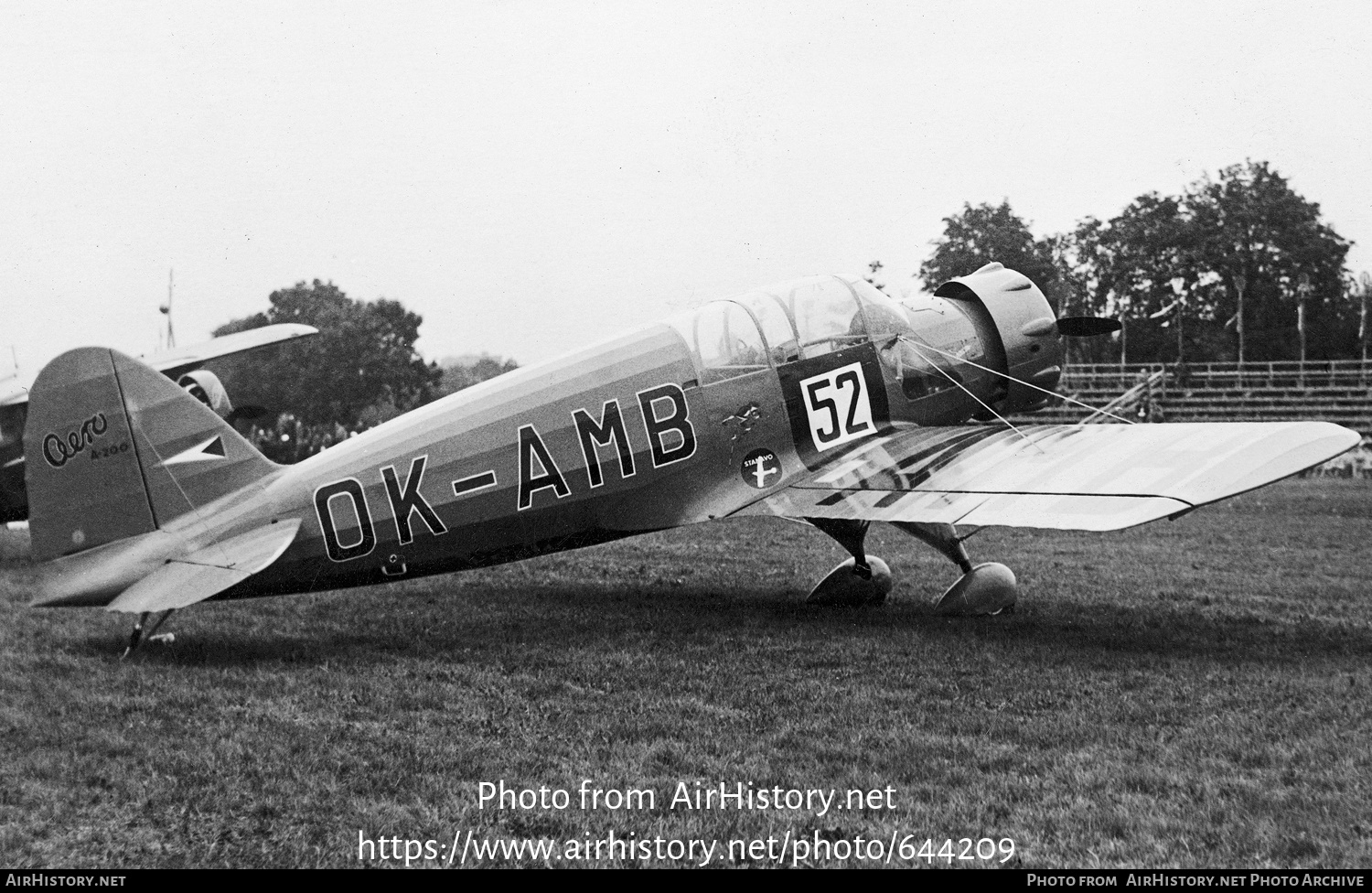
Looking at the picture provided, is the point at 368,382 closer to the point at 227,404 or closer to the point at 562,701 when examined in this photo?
the point at 227,404

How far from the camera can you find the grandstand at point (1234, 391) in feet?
91.8

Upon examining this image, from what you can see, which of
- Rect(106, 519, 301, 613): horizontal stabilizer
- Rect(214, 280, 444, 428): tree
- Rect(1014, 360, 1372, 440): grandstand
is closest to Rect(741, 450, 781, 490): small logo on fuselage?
Rect(106, 519, 301, 613): horizontal stabilizer

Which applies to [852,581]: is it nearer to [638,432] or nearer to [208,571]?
[638,432]

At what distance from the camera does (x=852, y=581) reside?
8.76 m

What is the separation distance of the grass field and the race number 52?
4.27 ft

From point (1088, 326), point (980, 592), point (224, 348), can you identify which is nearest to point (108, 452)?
point (224, 348)

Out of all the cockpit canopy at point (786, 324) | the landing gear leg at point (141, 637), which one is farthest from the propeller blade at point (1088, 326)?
the landing gear leg at point (141, 637)

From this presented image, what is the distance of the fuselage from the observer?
6844 millimetres

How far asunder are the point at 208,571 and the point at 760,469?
3.66 meters

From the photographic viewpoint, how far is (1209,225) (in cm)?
2842

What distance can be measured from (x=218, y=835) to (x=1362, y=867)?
3606mm

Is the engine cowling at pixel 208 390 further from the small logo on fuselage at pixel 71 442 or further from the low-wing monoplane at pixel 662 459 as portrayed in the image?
the small logo on fuselage at pixel 71 442

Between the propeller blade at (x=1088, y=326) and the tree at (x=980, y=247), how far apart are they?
3.12 meters

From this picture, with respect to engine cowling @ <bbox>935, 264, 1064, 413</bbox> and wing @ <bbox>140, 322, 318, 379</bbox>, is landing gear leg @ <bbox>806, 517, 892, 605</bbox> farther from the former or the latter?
wing @ <bbox>140, 322, 318, 379</bbox>
